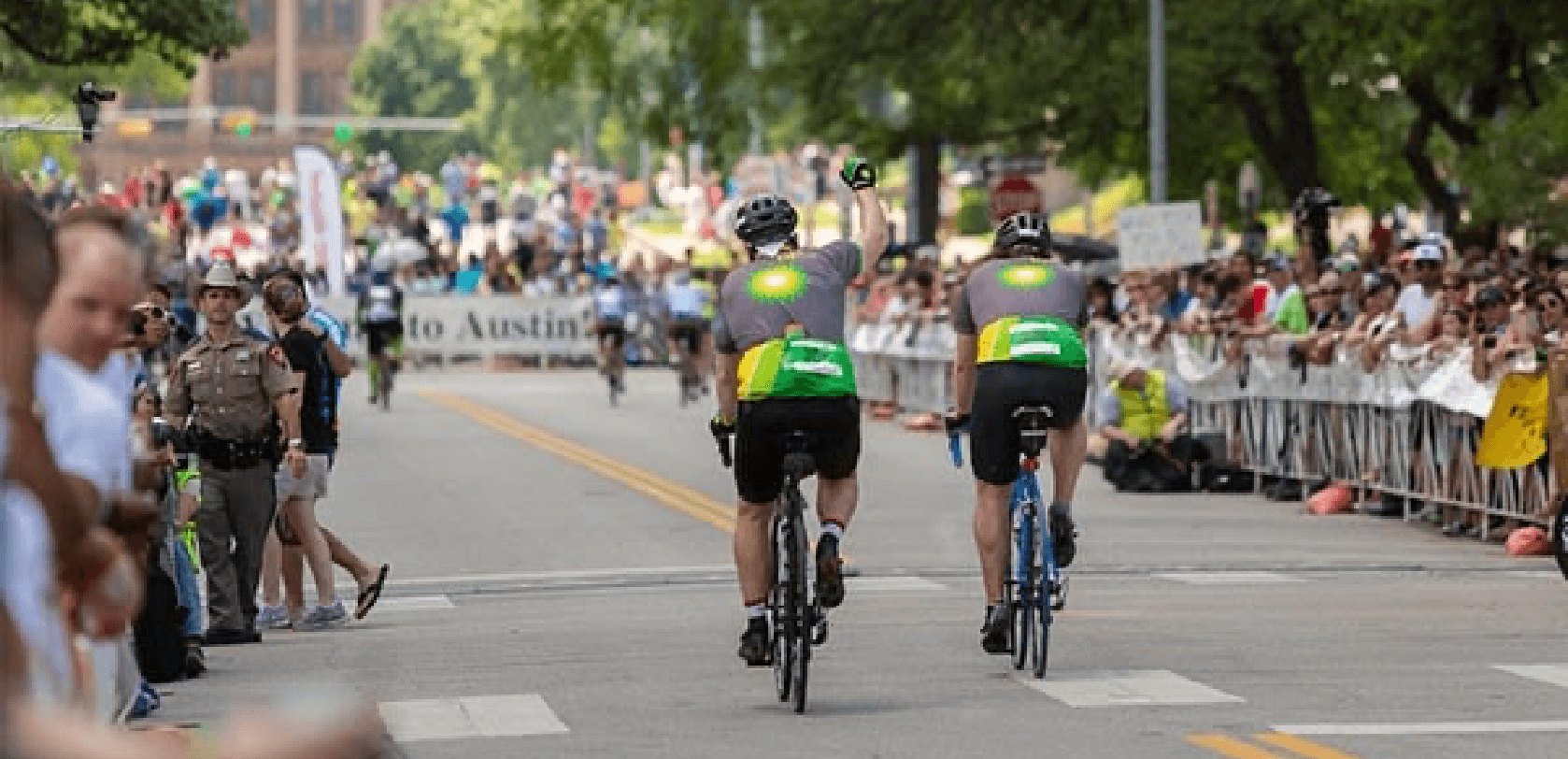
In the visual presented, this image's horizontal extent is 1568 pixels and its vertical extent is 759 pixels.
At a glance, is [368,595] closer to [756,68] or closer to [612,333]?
[612,333]

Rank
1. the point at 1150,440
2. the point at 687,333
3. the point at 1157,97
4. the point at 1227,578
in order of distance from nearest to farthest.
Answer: the point at 1227,578
the point at 1150,440
the point at 1157,97
the point at 687,333

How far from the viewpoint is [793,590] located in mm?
13555

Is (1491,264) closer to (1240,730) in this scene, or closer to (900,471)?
(900,471)

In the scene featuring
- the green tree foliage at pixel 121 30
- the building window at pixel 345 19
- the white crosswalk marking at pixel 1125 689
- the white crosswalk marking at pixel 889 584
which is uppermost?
the building window at pixel 345 19

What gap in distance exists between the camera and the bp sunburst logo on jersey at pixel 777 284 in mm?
13914

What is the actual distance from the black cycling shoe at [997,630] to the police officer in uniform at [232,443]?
3440 millimetres

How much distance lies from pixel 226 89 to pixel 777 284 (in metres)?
186

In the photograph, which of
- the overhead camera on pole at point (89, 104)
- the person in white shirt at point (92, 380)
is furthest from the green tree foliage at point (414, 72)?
the person in white shirt at point (92, 380)

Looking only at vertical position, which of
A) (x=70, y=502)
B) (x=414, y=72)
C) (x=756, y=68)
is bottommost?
(x=70, y=502)

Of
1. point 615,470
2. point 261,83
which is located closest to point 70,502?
point 615,470

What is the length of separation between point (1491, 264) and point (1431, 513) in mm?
6510

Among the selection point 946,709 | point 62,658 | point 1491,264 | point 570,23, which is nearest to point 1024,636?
point 946,709

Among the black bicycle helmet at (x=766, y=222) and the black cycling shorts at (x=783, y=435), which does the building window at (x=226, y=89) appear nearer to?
the black bicycle helmet at (x=766, y=222)

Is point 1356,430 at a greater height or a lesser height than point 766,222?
lesser
